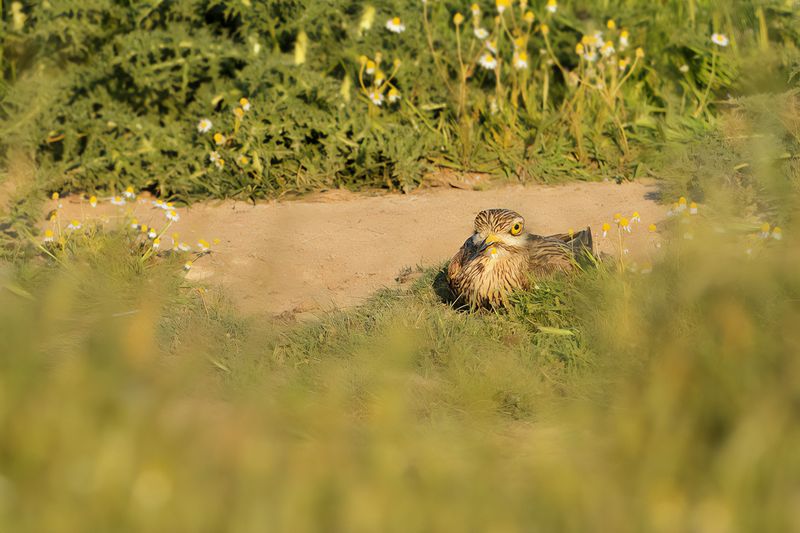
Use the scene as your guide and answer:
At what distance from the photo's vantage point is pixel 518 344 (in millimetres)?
4758

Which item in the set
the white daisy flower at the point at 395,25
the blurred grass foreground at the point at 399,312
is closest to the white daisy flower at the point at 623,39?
the blurred grass foreground at the point at 399,312

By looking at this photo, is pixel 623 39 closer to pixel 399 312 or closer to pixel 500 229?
pixel 500 229

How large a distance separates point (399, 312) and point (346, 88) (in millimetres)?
2584

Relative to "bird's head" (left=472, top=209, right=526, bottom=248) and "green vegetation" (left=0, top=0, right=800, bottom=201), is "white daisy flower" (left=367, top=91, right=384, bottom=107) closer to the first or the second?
"green vegetation" (left=0, top=0, right=800, bottom=201)

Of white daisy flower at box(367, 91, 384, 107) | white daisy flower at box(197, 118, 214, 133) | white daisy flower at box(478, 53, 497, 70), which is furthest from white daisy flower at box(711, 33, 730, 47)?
white daisy flower at box(197, 118, 214, 133)

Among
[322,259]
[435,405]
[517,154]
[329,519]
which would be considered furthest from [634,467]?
[517,154]

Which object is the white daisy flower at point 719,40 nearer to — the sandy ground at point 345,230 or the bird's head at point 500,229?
the sandy ground at point 345,230

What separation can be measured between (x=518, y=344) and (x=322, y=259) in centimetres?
158

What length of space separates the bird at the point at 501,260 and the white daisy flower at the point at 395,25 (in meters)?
2.36

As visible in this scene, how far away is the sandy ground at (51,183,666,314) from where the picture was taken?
→ 5668 millimetres

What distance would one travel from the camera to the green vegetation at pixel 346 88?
22.8 ft

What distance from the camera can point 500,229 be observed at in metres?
Result: 5.26

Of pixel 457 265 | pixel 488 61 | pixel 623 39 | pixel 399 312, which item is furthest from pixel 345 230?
pixel 623 39

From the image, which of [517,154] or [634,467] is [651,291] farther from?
[517,154]
